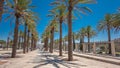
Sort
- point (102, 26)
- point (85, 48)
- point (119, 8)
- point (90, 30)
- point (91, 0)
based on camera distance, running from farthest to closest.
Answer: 1. point (90, 30)
2. point (102, 26)
3. point (85, 48)
4. point (119, 8)
5. point (91, 0)

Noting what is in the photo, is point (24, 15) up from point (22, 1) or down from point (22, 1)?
down

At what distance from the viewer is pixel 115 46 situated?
28.4 meters

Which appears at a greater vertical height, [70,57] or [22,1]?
[22,1]

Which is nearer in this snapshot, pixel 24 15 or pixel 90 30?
pixel 24 15

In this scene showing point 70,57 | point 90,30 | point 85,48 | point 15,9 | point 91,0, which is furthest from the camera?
point 90,30

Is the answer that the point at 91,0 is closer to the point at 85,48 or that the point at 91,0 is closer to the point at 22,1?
the point at 22,1

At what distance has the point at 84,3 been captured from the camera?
26.5 metres

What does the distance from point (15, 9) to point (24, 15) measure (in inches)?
84.7

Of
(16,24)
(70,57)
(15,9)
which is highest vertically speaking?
(15,9)

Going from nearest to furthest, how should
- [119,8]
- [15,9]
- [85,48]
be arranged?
1. [15,9]
2. [119,8]
3. [85,48]

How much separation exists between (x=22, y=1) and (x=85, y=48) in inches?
877

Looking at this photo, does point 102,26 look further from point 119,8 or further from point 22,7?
point 22,7

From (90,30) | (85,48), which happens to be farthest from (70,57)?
(90,30)

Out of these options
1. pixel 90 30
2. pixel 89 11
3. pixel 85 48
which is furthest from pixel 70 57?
pixel 90 30
